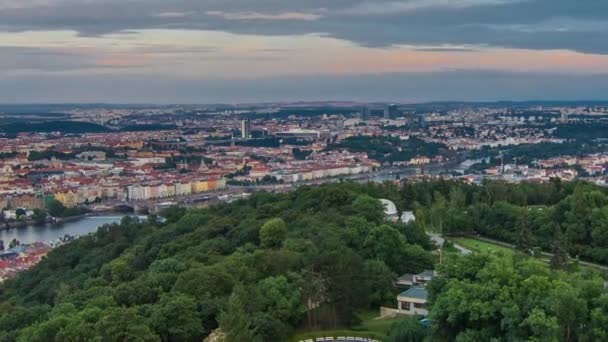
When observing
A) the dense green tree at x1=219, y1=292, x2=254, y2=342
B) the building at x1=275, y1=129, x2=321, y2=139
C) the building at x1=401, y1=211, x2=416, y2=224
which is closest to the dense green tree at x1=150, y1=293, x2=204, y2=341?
the dense green tree at x1=219, y1=292, x2=254, y2=342

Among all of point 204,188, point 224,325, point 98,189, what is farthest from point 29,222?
point 224,325

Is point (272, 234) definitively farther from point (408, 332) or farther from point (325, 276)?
point (408, 332)

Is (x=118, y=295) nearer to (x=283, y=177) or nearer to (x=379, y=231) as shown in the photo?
(x=379, y=231)

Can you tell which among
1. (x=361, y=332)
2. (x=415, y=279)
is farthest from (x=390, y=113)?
(x=361, y=332)

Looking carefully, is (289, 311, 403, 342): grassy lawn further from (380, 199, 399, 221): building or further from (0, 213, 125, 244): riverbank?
(0, 213, 125, 244): riverbank

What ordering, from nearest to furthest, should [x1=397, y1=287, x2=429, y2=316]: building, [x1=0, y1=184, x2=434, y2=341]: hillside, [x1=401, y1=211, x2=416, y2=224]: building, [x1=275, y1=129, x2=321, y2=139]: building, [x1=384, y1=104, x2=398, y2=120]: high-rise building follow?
[x1=0, y1=184, x2=434, y2=341]: hillside, [x1=397, y1=287, x2=429, y2=316]: building, [x1=401, y1=211, x2=416, y2=224]: building, [x1=275, y1=129, x2=321, y2=139]: building, [x1=384, y1=104, x2=398, y2=120]: high-rise building

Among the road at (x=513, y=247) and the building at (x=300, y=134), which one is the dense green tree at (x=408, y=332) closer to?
the road at (x=513, y=247)

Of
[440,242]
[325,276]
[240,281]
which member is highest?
[325,276]

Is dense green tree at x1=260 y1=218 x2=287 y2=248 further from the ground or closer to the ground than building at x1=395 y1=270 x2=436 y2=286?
further from the ground
